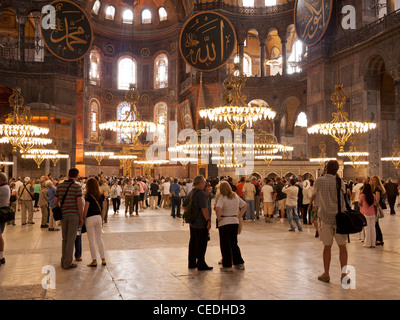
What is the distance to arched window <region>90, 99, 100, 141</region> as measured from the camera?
98.5 feet

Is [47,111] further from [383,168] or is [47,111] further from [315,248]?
[315,248]

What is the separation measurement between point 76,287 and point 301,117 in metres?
29.8

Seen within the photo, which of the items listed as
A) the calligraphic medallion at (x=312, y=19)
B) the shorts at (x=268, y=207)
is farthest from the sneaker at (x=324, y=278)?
the calligraphic medallion at (x=312, y=19)

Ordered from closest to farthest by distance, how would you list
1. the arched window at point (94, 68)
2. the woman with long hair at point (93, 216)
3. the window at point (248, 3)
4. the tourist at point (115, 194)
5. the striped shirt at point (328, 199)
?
the striped shirt at point (328, 199) → the woman with long hair at point (93, 216) → the tourist at point (115, 194) → the window at point (248, 3) → the arched window at point (94, 68)

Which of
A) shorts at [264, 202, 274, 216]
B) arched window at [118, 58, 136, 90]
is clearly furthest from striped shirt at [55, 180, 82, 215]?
arched window at [118, 58, 136, 90]

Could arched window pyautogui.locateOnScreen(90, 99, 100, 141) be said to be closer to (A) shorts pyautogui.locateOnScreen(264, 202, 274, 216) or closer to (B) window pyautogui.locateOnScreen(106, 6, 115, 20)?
(B) window pyautogui.locateOnScreen(106, 6, 115, 20)

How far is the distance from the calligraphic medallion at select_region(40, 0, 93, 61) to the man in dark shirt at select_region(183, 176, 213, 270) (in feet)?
54.2

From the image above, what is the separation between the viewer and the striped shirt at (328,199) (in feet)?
14.4

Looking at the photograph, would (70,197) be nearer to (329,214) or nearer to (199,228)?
(199,228)

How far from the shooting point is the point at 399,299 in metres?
3.71

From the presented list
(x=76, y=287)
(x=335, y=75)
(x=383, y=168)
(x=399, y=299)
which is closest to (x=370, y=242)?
(x=399, y=299)

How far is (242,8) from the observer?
87.6 feet

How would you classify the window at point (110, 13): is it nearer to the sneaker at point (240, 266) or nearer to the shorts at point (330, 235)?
the sneaker at point (240, 266)

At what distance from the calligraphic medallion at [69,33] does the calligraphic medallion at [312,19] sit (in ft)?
36.8
